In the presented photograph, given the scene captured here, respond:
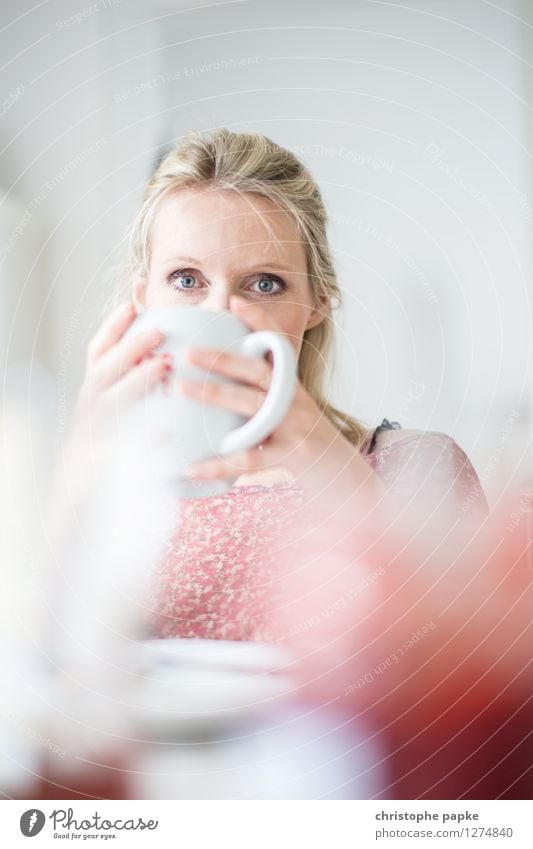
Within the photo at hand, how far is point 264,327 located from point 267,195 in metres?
0.08

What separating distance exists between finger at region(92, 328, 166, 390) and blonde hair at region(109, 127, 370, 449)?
0.04 m

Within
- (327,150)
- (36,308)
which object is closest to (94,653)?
(36,308)

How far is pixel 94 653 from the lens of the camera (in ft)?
1.79

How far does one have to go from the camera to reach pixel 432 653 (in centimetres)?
53

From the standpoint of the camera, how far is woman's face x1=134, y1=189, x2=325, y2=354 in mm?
521

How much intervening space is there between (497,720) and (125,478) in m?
0.25

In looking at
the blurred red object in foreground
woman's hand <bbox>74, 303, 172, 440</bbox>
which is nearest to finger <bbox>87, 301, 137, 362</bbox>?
woman's hand <bbox>74, 303, 172, 440</bbox>

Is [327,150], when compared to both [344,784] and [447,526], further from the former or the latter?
[344,784]

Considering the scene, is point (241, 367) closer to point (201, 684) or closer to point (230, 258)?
point (230, 258)

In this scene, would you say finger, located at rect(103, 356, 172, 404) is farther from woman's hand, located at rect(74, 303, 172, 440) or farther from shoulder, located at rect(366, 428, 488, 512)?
shoulder, located at rect(366, 428, 488, 512)

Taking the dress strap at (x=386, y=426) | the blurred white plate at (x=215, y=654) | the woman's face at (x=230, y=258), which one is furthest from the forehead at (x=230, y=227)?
the blurred white plate at (x=215, y=654)

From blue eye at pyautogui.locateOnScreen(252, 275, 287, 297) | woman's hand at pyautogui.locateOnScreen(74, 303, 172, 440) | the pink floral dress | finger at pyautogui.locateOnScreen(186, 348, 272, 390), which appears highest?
blue eye at pyautogui.locateOnScreen(252, 275, 287, 297)

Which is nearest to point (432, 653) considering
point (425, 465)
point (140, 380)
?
point (425, 465)
